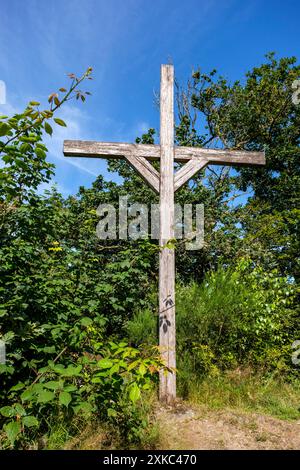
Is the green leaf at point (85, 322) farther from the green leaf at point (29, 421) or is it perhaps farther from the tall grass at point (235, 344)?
the tall grass at point (235, 344)

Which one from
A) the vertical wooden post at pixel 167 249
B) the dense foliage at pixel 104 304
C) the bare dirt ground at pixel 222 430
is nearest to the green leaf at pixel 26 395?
the dense foliage at pixel 104 304

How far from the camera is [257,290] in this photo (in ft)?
19.2

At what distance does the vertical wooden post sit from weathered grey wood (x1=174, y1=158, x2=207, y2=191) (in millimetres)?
97

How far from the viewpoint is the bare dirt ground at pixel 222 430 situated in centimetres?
320

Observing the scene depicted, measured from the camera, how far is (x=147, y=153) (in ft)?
15.0

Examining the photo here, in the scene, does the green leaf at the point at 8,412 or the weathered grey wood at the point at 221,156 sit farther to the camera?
the weathered grey wood at the point at 221,156

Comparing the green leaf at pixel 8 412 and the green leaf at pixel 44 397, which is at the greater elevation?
the green leaf at pixel 44 397

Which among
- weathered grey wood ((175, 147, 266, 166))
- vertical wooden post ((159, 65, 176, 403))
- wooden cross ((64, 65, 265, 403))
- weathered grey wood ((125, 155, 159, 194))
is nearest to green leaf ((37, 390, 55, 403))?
vertical wooden post ((159, 65, 176, 403))

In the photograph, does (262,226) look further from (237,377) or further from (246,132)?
(237,377)

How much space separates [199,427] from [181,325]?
71.7 inches

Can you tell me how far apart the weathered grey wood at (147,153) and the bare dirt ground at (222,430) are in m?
3.23

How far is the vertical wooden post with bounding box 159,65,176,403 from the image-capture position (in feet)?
13.2

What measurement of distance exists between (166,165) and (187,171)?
0.32m

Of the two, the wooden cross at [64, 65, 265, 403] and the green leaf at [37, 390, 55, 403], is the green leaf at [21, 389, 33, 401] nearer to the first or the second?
the green leaf at [37, 390, 55, 403]
